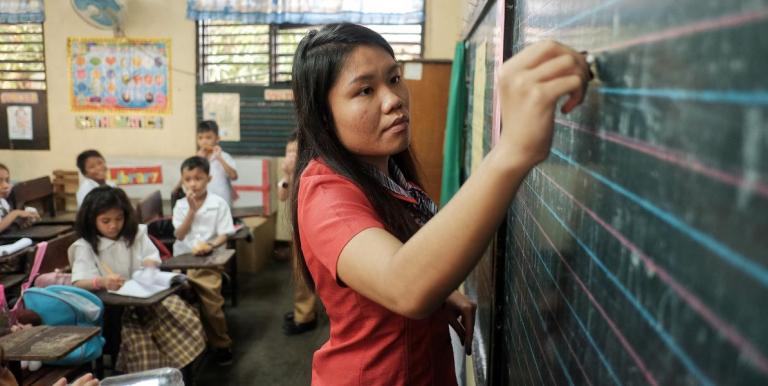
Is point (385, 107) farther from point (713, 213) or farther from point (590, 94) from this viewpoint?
point (713, 213)

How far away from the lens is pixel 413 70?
380 centimetres

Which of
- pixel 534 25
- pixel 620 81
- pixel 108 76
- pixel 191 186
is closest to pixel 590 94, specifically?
pixel 620 81

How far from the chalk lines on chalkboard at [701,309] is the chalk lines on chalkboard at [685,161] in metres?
0.08

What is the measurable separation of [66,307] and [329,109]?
2.14 metres

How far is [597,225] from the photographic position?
561 millimetres

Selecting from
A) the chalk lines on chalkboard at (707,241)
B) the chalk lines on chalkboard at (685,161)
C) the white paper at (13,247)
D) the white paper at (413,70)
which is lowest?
the white paper at (13,247)

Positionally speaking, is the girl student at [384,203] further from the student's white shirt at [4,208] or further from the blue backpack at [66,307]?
the student's white shirt at [4,208]

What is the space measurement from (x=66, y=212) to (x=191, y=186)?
277 cm

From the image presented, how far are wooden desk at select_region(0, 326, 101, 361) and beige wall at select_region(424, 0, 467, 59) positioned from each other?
3.89m

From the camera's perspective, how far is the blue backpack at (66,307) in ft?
8.08

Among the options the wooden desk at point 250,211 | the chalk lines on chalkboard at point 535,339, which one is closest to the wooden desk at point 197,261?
the wooden desk at point 250,211

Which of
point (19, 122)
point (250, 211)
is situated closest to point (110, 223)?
point (250, 211)

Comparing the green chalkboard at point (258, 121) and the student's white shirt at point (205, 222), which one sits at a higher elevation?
the green chalkboard at point (258, 121)

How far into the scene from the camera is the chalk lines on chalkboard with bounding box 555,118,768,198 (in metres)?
0.30
